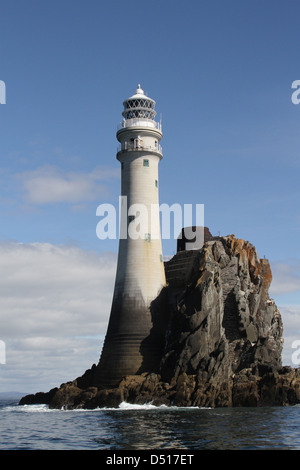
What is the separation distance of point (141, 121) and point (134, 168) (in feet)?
23.1

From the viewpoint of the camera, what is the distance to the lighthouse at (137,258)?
228 feet

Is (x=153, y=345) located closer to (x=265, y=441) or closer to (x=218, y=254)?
(x=218, y=254)

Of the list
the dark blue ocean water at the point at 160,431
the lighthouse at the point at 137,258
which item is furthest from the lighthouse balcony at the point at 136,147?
the dark blue ocean water at the point at 160,431

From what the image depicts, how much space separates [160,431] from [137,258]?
35680mm

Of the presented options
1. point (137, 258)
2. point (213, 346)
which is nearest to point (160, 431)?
point (213, 346)

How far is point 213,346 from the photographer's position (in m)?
65.4

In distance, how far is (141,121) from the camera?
255 ft

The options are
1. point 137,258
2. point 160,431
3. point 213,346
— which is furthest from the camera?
point 137,258

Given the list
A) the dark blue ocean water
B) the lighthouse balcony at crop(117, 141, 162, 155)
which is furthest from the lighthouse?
the dark blue ocean water

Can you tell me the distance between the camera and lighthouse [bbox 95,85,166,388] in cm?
6938

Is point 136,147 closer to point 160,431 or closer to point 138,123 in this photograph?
point 138,123

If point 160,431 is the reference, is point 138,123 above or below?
above
